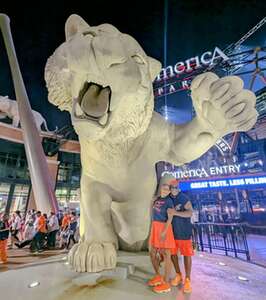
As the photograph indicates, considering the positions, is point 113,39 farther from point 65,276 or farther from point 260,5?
point 260,5

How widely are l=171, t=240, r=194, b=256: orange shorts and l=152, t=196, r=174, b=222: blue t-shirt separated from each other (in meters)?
0.12

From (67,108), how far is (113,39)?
12.7 inches

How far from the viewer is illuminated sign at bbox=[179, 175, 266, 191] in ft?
17.1

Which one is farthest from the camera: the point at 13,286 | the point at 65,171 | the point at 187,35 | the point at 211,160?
the point at 65,171

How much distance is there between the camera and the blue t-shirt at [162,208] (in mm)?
834

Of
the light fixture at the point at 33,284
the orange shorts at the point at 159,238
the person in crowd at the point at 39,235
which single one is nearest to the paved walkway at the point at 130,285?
the light fixture at the point at 33,284

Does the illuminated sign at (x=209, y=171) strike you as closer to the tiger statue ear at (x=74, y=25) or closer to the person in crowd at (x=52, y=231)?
the person in crowd at (x=52, y=231)

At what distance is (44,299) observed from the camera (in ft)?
2.22

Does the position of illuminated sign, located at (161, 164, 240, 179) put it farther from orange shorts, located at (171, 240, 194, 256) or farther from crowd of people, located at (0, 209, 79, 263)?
orange shorts, located at (171, 240, 194, 256)

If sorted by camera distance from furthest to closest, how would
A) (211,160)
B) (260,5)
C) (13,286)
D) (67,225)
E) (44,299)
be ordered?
(211,160) < (67,225) < (260,5) < (13,286) < (44,299)

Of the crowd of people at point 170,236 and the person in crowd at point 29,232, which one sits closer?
the crowd of people at point 170,236

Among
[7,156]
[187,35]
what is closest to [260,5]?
[187,35]

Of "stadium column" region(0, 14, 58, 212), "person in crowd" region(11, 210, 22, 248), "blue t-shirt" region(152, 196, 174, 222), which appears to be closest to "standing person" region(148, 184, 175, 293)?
"blue t-shirt" region(152, 196, 174, 222)

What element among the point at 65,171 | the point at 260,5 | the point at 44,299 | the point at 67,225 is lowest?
the point at 44,299
